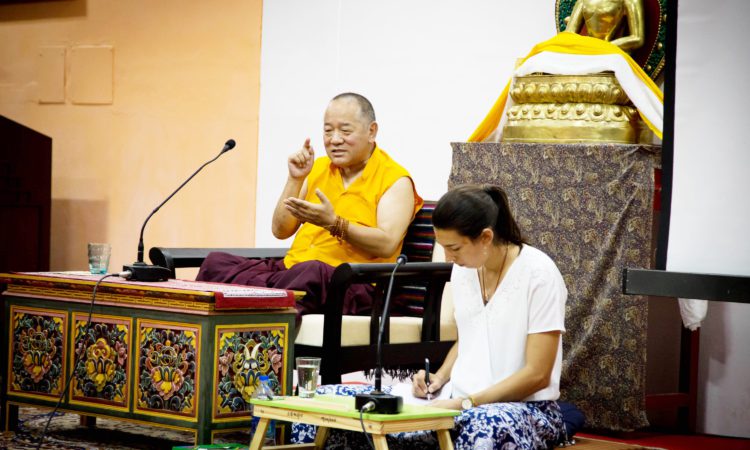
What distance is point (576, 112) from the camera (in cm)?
391

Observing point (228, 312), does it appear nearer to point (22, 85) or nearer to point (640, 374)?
point (640, 374)

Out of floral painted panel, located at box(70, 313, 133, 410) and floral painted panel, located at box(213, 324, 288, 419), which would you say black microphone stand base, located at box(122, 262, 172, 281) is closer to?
floral painted panel, located at box(70, 313, 133, 410)

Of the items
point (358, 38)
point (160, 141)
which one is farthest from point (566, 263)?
point (160, 141)

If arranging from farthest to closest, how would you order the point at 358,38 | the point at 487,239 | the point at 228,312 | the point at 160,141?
the point at 160,141, the point at 358,38, the point at 228,312, the point at 487,239

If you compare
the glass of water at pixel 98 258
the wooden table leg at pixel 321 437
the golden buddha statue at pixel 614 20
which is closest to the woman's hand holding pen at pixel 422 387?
the wooden table leg at pixel 321 437

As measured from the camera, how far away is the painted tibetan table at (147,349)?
3.04m

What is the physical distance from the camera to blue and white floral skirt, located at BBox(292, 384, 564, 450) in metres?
2.50

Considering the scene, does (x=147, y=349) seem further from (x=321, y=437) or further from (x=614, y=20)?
(x=614, y=20)

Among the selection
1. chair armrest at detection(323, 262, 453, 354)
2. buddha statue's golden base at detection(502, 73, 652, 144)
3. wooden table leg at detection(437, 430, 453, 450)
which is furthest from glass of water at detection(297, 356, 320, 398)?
buddha statue's golden base at detection(502, 73, 652, 144)

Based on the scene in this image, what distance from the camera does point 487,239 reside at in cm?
270

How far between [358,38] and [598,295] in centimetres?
202

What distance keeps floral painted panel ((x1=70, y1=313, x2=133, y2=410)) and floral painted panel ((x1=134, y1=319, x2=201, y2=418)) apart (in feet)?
0.21

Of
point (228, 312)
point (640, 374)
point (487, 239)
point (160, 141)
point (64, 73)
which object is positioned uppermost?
point (64, 73)

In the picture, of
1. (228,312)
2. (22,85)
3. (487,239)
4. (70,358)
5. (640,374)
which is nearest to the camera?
(487,239)
